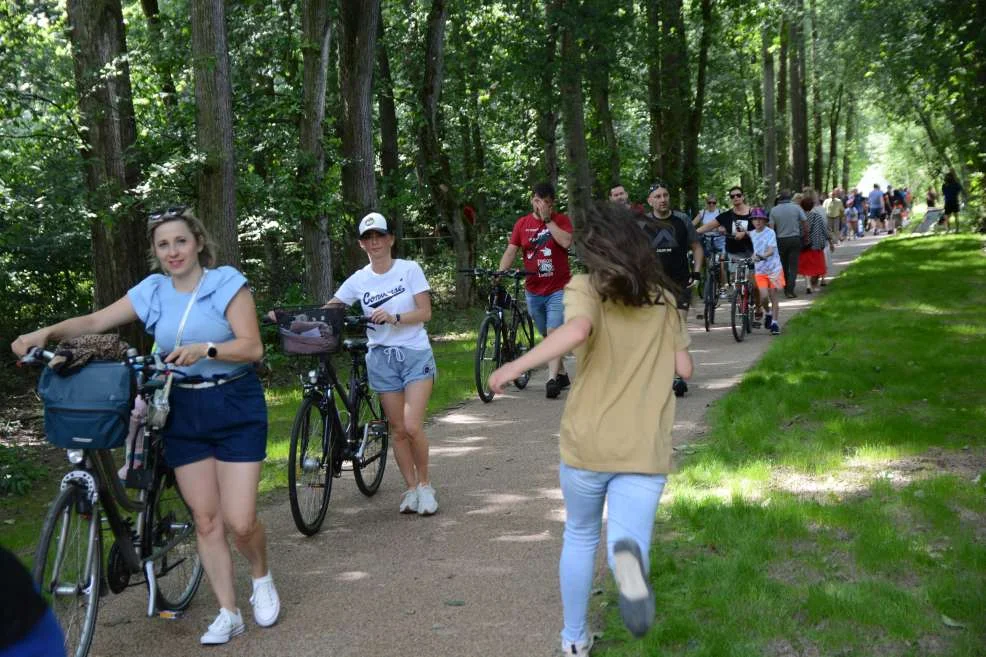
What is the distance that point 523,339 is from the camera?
40.5ft

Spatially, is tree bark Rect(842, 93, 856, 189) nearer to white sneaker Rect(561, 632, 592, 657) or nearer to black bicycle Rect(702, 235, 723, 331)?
black bicycle Rect(702, 235, 723, 331)

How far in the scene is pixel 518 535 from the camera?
659 centimetres

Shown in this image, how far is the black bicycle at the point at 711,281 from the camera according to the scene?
16688 mm

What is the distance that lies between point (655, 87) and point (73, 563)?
75.1ft

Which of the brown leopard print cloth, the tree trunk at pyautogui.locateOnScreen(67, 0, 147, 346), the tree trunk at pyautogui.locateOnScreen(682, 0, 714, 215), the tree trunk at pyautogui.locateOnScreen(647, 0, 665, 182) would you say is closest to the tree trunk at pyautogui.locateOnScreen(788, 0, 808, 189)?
the tree trunk at pyautogui.locateOnScreen(682, 0, 714, 215)

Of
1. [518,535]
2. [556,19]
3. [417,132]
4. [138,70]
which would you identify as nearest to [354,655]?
[518,535]

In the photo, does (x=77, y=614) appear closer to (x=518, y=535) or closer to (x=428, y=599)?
(x=428, y=599)

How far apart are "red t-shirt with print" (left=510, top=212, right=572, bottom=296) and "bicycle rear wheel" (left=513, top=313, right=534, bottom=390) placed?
1.07 metres

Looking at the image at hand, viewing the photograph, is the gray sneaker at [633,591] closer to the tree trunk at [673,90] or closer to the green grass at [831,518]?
the green grass at [831,518]

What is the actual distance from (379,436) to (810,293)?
1615 centimetres

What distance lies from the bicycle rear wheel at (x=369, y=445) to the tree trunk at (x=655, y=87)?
17.8 m

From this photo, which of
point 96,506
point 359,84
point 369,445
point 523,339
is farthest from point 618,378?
point 359,84

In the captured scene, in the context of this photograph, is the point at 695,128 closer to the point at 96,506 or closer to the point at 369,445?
the point at 369,445

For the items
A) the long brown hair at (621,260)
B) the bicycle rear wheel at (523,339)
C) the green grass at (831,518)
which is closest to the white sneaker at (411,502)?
the green grass at (831,518)
